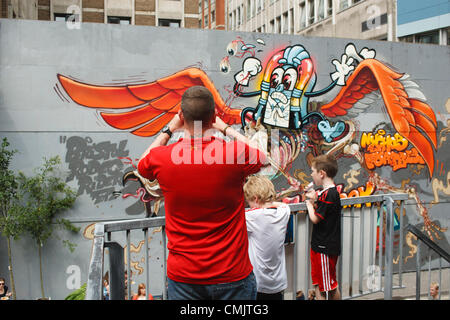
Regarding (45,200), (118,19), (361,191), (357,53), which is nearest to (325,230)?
(45,200)

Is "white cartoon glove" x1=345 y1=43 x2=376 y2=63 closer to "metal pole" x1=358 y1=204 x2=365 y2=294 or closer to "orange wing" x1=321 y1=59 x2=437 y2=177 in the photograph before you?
"orange wing" x1=321 y1=59 x2=437 y2=177

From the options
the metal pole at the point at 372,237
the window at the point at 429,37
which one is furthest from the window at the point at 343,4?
the metal pole at the point at 372,237

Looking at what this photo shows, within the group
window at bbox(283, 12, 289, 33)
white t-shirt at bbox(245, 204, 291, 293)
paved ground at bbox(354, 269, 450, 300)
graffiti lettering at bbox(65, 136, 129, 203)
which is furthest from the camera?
window at bbox(283, 12, 289, 33)

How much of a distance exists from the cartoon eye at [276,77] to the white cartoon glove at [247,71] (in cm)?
37

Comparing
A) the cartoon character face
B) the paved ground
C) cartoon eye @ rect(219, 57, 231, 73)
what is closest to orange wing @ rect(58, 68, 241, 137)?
cartoon eye @ rect(219, 57, 231, 73)

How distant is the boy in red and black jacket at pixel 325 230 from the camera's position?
4.11m

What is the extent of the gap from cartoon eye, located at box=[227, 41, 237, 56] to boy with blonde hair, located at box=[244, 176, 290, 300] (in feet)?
18.3

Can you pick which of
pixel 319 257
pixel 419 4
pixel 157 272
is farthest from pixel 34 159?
pixel 419 4

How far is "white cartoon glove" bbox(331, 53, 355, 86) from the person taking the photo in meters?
9.27

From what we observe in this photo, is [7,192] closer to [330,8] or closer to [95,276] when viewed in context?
[95,276]

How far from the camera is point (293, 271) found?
4234mm

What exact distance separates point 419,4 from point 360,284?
22.4m
